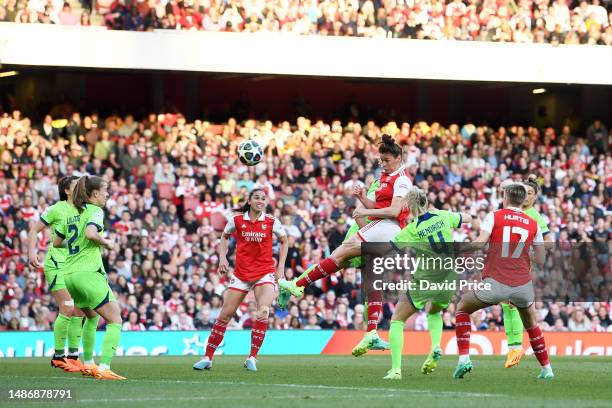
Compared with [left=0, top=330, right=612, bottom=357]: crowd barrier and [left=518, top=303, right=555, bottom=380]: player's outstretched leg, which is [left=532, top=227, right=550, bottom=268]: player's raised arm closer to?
[left=518, top=303, right=555, bottom=380]: player's outstretched leg

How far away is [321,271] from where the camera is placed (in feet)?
51.9

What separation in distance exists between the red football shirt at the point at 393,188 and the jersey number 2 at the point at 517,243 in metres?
1.72

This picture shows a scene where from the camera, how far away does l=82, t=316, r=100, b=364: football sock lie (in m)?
14.4

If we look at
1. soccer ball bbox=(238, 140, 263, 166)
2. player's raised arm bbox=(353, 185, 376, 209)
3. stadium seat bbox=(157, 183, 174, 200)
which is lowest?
player's raised arm bbox=(353, 185, 376, 209)

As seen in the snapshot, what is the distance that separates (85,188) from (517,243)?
4.52 metres

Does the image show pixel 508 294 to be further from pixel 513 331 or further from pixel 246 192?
pixel 246 192

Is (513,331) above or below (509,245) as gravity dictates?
below

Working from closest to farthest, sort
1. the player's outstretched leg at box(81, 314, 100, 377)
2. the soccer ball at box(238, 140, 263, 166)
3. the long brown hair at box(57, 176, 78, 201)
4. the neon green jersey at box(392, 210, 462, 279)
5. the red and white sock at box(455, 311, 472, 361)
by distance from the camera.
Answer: the neon green jersey at box(392, 210, 462, 279) → the red and white sock at box(455, 311, 472, 361) → the player's outstretched leg at box(81, 314, 100, 377) → the long brown hair at box(57, 176, 78, 201) → the soccer ball at box(238, 140, 263, 166)

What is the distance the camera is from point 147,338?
23078 mm

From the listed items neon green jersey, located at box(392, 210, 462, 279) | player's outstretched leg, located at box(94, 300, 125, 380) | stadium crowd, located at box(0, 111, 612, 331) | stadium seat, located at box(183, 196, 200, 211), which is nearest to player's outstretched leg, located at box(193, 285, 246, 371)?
player's outstretched leg, located at box(94, 300, 125, 380)

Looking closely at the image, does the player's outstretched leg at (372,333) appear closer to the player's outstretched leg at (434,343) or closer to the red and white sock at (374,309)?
the red and white sock at (374,309)

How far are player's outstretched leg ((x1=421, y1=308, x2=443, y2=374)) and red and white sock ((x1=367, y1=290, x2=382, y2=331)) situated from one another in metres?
0.82

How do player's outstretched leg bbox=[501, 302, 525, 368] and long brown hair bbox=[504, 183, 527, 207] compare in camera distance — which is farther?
player's outstretched leg bbox=[501, 302, 525, 368]

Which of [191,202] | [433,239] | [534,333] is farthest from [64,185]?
[191,202]
